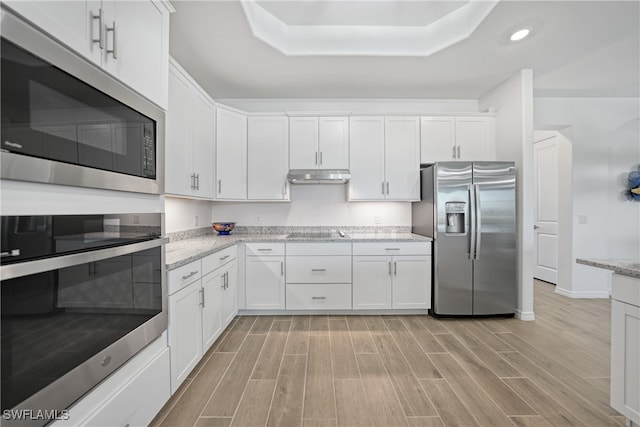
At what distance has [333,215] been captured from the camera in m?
3.87

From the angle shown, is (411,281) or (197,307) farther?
(411,281)

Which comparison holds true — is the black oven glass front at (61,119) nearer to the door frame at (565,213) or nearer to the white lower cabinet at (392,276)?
the white lower cabinet at (392,276)

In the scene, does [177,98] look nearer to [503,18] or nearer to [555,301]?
[503,18]

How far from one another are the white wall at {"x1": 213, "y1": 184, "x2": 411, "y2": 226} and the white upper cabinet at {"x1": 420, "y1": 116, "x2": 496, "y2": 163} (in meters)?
0.79

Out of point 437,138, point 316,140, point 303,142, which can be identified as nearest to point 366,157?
point 316,140

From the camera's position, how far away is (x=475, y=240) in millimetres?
3090

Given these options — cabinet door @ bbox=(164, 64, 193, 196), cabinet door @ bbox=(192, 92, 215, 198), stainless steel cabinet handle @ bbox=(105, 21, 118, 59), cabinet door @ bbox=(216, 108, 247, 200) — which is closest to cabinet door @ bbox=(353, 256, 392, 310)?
cabinet door @ bbox=(216, 108, 247, 200)

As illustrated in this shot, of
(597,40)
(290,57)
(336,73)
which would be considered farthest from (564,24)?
(290,57)

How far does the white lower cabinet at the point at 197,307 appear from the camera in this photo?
172cm

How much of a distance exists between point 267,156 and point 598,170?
15.3 feet

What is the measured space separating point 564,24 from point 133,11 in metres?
3.26

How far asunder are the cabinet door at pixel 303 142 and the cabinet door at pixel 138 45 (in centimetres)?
198

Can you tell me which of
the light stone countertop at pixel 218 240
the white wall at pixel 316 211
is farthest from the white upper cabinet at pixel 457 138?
the light stone countertop at pixel 218 240

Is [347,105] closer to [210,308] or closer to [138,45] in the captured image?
[138,45]
